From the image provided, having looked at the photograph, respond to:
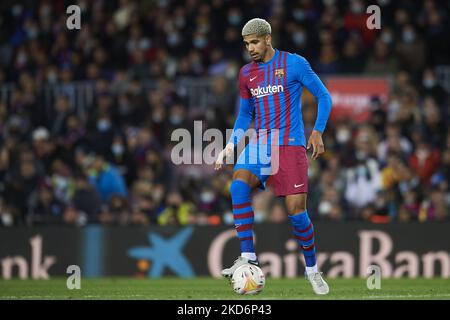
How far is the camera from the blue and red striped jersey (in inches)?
393

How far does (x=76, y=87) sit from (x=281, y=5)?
13.7 ft

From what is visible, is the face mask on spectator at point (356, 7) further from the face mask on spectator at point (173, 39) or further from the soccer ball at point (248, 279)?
the soccer ball at point (248, 279)

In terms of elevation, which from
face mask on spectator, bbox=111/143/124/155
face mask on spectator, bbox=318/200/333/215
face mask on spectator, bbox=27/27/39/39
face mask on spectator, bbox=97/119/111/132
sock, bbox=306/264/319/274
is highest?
face mask on spectator, bbox=27/27/39/39

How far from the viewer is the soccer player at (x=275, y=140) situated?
32.4 feet

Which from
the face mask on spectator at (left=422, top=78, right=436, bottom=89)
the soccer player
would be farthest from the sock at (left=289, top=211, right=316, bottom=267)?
the face mask on spectator at (left=422, top=78, right=436, bottom=89)

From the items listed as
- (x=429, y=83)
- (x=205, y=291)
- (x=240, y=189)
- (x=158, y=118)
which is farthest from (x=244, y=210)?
(x=429, y=83)

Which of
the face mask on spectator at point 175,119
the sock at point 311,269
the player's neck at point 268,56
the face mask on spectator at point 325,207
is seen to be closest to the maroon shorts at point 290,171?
the sock at point 311,269

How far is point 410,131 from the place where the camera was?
57.3ft

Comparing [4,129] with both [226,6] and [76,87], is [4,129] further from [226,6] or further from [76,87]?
[226,6]

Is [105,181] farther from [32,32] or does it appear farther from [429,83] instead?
[429,83]

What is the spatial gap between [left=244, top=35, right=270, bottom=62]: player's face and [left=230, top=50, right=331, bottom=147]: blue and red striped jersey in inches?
4.9

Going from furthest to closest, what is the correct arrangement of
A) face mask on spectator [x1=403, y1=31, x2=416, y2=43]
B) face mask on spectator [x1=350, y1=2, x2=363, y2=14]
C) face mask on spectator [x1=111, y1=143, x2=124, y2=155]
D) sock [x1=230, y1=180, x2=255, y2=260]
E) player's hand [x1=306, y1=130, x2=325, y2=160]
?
face mask on spectator [x1=350, y1=2, x2=363, y2=14]
face mask on spectator [x1=403, y1=31, x2=416, y2=43]
face mask on spectator [x1=111, y1=143, x2=124, y2=155]
sock [x1=230, y1=180, x2=255, y2=260]
player's hand [x1=306, y1=130, x2=325, y2=160]

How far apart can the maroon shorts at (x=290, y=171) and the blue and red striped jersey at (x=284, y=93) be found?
86mm

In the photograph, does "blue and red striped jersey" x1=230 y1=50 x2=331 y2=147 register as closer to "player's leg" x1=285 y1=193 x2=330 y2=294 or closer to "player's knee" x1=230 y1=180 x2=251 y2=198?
"player's knee" x1=230 y1=180 x2=251 y2=198
